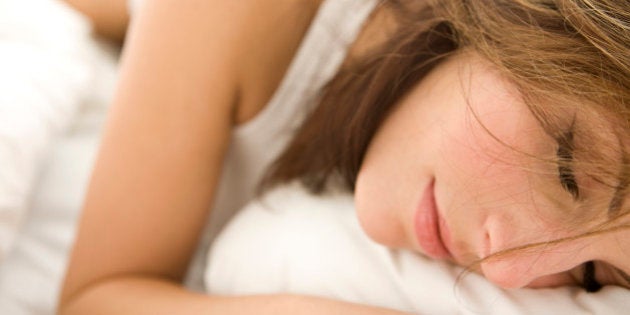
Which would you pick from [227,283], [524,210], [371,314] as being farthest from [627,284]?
[227,283]

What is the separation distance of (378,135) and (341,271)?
0.18 m

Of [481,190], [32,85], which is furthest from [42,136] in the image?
[481,190]

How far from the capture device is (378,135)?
2.73ft

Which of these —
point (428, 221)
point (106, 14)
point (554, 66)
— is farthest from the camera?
point (106, 14)

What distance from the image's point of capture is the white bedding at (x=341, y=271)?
70cm

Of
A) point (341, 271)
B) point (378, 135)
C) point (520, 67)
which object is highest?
point (520, 67)

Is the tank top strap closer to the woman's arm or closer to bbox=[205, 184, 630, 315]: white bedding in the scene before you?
bbox=[205, 184, 630, 315]: white bedding

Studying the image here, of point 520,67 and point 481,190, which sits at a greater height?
point 520,67

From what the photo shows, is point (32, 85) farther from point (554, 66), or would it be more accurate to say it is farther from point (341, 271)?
point (554, 66)

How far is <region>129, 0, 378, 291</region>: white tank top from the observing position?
0.93 meters

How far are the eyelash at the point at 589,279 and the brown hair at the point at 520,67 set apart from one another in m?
0.14

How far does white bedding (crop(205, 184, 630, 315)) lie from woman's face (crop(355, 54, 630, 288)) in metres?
0.02

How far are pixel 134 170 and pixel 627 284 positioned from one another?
0.60 metres

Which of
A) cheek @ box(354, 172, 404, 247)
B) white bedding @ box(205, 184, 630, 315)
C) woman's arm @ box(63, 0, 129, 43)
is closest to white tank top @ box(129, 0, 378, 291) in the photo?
white bedding @ box(205, 184, 630, 315)
